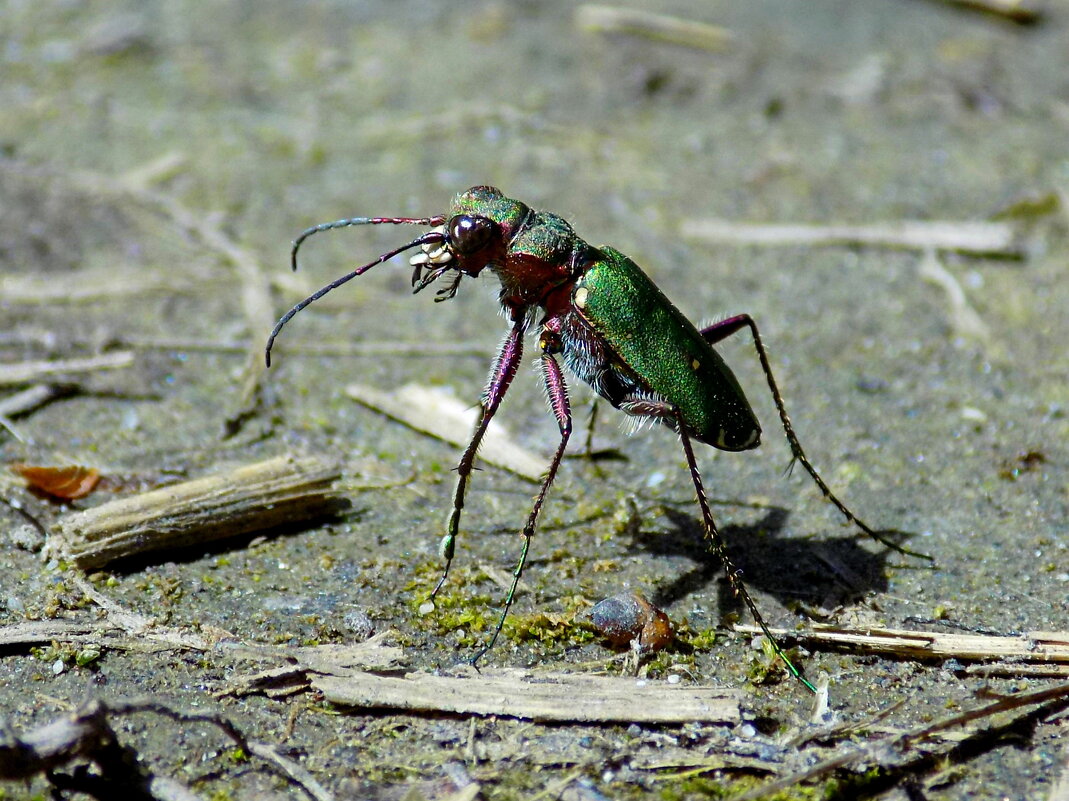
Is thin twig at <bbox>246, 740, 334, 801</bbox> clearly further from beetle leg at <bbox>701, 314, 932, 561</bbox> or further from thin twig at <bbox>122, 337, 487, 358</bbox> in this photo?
thin twig at <bbox>122, 337, 487, 358</bbox>

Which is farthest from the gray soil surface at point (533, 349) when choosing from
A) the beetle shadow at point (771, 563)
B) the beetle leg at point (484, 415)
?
the beetle leg at point (484, 415)

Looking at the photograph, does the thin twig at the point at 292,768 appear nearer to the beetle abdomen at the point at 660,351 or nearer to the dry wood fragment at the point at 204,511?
the dry wood fragment at the point at 204,511

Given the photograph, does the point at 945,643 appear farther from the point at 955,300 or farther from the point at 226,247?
the point at 226,247

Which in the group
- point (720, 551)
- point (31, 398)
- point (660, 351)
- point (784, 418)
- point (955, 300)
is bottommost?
point (31, 398)

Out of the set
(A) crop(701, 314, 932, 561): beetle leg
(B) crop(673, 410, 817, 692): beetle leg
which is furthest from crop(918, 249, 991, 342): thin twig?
(B) crop(673, 410, 817, 692): beetle leg

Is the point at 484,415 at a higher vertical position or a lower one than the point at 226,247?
higher

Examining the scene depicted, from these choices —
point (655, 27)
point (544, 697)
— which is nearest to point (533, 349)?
point (544, 697)

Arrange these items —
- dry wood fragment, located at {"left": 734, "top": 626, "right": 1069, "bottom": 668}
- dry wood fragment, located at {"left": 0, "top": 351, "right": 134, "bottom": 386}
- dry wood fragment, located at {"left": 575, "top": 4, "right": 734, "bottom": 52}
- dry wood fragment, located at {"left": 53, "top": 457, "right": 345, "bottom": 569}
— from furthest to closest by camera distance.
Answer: dry wood fragment, located at {"left": 575, "top": 4, "right": 734, "bottom": 52} → dry wood fragment, located at {"left": 0, "top": 351, "right": 134, "bottom": 386} → dry wood fragment, located at {"left": 53, "top": 457, "right": 345, "bottom": 569} → dry wood fragment, located at {"left": 734, "top": 626, "right": 1069, "bottom": 668}
